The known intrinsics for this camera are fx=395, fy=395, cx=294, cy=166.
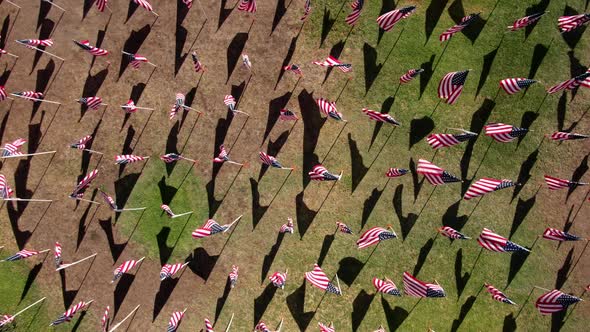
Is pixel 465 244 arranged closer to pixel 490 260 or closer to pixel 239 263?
pixel 490 260

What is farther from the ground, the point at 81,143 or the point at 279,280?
the point at 81,143

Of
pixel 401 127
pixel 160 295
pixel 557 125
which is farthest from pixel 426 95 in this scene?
pixel 160 295

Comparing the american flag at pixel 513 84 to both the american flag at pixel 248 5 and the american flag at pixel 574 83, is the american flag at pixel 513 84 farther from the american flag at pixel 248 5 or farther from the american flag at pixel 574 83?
the american flag at pixel 248 5

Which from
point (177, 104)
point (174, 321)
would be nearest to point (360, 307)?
point (174, 321)

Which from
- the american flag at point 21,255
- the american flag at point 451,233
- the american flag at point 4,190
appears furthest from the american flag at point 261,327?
the american flag at point 4,190

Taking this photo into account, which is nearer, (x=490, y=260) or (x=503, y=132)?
(x=503, y=132)

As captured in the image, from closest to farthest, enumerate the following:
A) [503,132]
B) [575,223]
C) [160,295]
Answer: [503,132], [575,223], [160,295]

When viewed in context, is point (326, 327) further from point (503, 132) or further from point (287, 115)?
point (503, 132)
